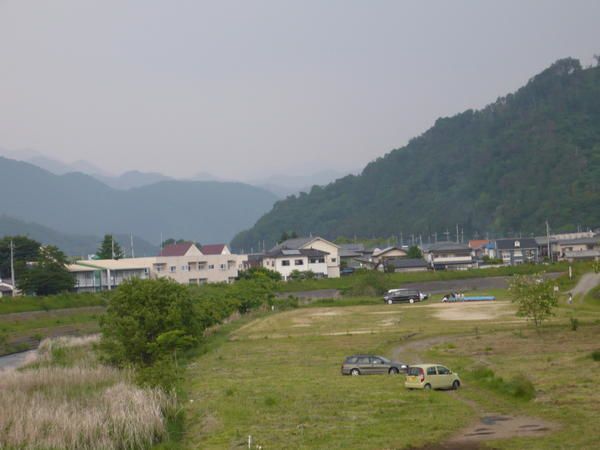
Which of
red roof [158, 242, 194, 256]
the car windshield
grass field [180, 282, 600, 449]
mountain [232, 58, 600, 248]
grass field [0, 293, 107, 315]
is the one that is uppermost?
mountain [232, 58, 600, 248]

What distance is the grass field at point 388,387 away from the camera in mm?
19297

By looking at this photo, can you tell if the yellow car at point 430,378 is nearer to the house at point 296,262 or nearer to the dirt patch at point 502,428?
the dirt patch at point 502,428

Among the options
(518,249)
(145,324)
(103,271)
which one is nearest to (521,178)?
(518,249)

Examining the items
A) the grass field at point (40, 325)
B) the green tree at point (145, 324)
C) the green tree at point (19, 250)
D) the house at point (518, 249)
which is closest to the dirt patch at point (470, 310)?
the green tree at point (145, 324)

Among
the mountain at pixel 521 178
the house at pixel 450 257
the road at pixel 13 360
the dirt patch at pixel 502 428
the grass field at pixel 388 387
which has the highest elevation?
the mountain at pixel 521 178

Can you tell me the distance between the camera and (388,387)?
2569cm

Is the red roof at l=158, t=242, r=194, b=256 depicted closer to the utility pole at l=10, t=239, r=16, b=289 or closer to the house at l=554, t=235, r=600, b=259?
the utility pole at l=10, t=239, r=16, b=289

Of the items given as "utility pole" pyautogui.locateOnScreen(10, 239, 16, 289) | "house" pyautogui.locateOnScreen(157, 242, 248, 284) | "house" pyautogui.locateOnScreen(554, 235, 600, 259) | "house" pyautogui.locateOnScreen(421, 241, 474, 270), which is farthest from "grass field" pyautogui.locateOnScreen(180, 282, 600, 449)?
"house" pyautogui.locateOnScreen(421, 241, 474, 270)

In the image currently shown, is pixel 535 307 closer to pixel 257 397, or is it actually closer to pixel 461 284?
pixel 257 397

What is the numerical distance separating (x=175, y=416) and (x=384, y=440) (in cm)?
739

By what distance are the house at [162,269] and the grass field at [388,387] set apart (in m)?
42.0

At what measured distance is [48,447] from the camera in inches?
814

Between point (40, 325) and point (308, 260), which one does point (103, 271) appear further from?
point (40, 325)

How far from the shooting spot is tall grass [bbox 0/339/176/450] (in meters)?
21.1
